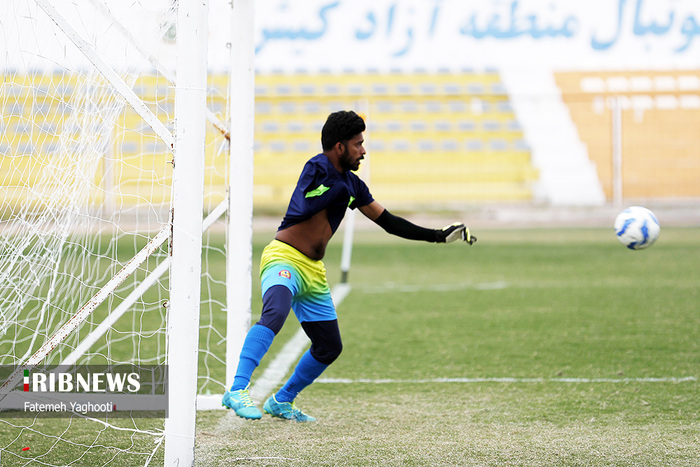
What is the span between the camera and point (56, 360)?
6016 mm

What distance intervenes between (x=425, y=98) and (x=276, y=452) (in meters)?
13.7

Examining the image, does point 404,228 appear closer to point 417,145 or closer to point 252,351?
point 252,351

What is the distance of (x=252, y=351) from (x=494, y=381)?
2.07 metres

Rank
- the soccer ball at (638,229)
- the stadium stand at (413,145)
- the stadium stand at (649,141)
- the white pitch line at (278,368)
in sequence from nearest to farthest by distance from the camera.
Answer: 1. the soccer ball at (638,229)
2. the white pitch line at (278,368)
3. the stadium stand at (649,141)
4. the stadium stand at (413,145)

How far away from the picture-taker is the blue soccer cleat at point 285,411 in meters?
4.58

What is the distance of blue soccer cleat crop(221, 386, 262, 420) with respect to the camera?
361 cm

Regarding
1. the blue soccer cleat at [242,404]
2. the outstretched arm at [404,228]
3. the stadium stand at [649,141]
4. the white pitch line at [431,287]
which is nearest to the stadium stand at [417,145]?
the stadium stand at [649,141]

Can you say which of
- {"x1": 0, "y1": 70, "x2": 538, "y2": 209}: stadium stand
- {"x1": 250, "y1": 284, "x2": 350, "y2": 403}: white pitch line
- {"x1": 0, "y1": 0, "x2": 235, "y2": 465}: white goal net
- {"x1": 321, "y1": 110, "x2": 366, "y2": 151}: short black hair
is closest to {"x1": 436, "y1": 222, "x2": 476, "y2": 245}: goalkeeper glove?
{"x1": 321, "y1": 110, "x2": 366, "y2": 151}: short black hair

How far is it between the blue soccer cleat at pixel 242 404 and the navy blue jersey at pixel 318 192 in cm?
Answer: 96

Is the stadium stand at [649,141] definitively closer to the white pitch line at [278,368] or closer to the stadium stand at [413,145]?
the stadium stand at [413,145]

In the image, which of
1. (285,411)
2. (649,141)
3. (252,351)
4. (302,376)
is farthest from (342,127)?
(649,141)

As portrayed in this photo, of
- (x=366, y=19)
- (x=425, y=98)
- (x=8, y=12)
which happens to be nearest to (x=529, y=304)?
(x=8, y=12)

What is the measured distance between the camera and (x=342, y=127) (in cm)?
426

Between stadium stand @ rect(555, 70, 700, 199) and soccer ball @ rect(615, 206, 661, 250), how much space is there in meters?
11.1
